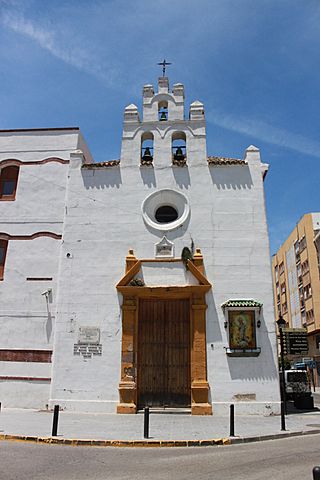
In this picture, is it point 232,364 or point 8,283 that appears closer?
point 232,364

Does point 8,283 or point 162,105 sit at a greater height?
point 162,105

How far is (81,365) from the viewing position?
1451 cm

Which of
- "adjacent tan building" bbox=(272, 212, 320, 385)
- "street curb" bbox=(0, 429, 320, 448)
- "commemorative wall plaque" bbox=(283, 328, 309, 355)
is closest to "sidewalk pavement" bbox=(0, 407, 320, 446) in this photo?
"street curb" bbox=(0, 429, 320, 448)

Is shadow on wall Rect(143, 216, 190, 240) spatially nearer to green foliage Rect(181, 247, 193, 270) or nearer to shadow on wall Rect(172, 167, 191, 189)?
green foliage Rect(181, 247, 193, 270)

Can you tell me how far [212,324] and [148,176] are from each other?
6.36 meters

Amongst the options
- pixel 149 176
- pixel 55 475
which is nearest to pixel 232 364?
pixel 149 176

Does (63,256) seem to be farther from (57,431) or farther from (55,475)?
(55,475)

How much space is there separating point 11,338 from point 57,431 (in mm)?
6515

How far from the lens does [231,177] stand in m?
16.3

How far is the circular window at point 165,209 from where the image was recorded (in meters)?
16.0

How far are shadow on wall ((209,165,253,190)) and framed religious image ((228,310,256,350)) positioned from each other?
493 centimetres

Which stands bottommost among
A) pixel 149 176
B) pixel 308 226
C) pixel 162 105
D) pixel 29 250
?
pixel 29 250

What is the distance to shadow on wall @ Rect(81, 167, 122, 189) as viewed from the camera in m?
16.7

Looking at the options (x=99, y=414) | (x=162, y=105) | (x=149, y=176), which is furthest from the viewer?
(x=162, y=105)
